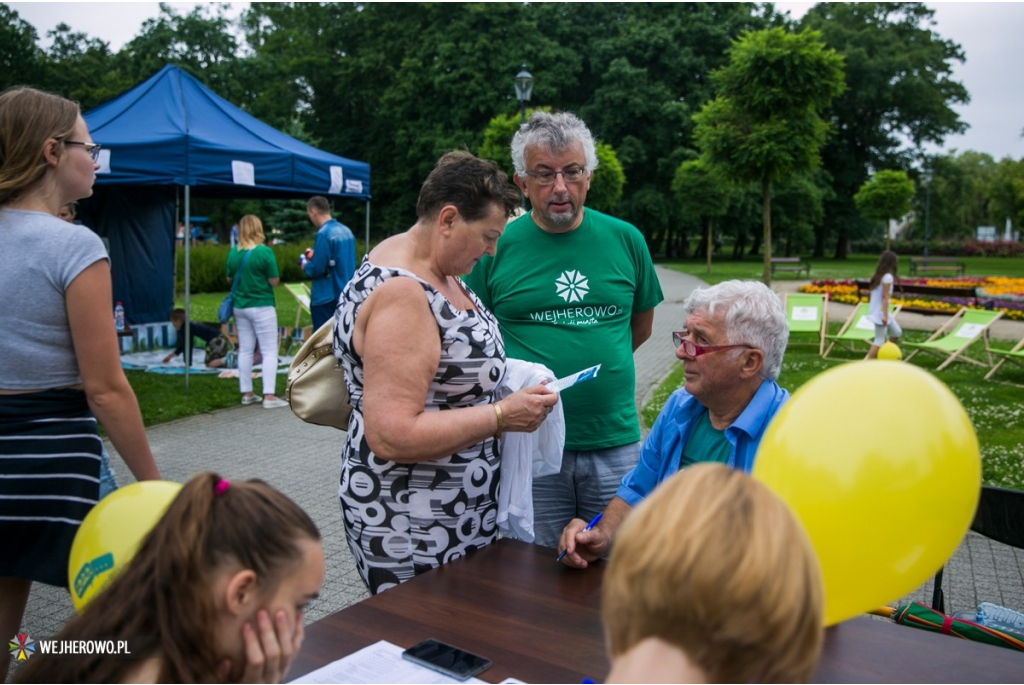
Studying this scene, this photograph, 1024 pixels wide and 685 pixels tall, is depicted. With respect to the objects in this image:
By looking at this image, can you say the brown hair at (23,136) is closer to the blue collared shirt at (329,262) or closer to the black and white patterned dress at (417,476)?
the black and white patterned dress at (417,476)

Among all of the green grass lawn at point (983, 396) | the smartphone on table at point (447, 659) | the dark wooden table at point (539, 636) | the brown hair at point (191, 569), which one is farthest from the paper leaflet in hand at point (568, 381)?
the green grass lawn at point (983, 396)

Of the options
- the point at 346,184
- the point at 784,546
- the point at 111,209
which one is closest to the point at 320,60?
the point at 111,209

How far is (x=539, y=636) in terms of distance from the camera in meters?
1.81

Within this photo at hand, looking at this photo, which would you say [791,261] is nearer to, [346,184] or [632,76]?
[632,76]

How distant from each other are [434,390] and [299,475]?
Answer: 465 cm

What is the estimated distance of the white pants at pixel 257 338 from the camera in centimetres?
877

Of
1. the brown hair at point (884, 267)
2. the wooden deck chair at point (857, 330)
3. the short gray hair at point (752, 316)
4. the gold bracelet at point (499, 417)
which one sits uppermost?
the brown hair at point (884, 267)

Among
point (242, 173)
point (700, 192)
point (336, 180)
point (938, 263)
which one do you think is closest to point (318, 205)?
point (336, 180)

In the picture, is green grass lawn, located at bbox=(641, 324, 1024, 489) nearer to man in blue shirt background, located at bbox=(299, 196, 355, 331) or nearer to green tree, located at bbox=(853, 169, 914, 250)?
man in blue shirt background, located at bbox=(299, 196, 355, 331)

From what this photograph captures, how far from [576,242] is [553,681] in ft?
5.82

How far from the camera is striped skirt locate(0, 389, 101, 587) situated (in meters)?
2.11

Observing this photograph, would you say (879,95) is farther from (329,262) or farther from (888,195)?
(329,262)

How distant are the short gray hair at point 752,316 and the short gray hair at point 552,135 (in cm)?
84

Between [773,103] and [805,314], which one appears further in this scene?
[773,103]
